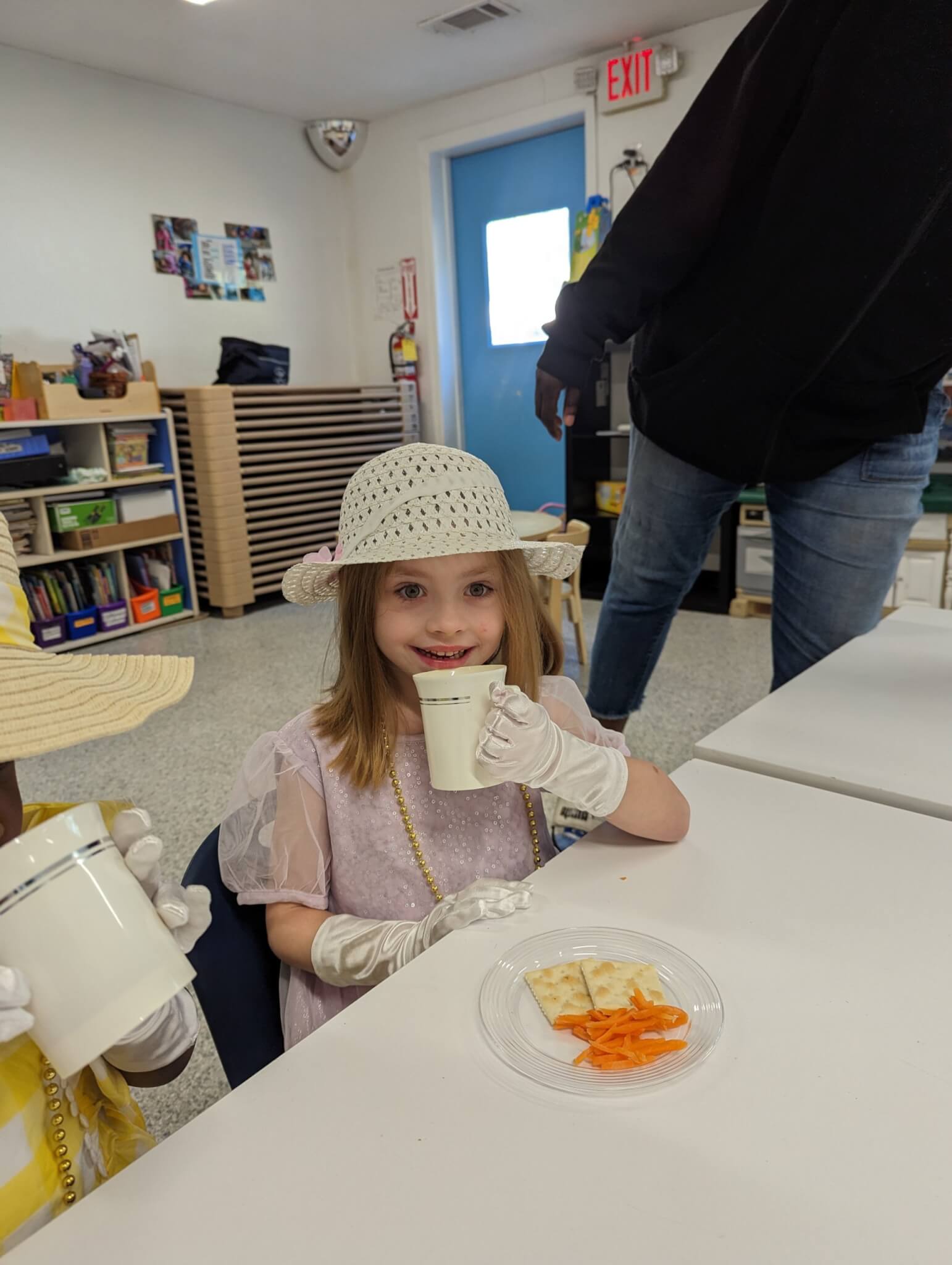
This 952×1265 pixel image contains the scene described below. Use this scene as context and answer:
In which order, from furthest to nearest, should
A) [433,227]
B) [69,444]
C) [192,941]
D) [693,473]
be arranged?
1. [433,227]
2. [69,444]
3. [693,473]
4. [192,941]

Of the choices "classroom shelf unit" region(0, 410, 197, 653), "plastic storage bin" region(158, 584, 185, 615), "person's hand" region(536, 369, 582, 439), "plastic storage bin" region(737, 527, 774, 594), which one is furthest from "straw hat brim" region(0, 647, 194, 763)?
"plastic storage bin" region(158, 584, 185, 615)

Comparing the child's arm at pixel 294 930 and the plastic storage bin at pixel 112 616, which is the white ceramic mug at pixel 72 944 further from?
the plastic storage bin at pixel 112 616

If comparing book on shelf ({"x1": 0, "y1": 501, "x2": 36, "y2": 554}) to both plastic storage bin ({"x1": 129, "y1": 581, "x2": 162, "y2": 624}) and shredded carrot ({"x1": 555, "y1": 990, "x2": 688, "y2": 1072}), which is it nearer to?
plastic storage bin ({"x1": 129, "y1": 581, "x2": 162, "y2": 624})

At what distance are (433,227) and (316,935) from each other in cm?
522

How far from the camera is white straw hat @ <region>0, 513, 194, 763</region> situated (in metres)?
0.55

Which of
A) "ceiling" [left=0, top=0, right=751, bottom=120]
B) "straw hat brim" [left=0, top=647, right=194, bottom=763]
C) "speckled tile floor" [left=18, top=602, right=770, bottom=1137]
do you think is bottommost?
"speckled tile floor" [left=18, top=602, right=770, bottom=1137]

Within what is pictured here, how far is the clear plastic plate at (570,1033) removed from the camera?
1.87ft

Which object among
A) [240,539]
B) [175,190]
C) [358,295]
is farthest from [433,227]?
[240,539]

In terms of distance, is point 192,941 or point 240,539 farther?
point 240,539

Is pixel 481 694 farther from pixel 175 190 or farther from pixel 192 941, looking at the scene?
pixel 175 190

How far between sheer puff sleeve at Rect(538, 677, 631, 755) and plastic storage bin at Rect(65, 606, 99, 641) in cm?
352

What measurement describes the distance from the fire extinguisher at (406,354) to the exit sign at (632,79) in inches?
67.8

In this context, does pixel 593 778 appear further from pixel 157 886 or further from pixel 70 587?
pixel 70 587

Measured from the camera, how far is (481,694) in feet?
2.53
